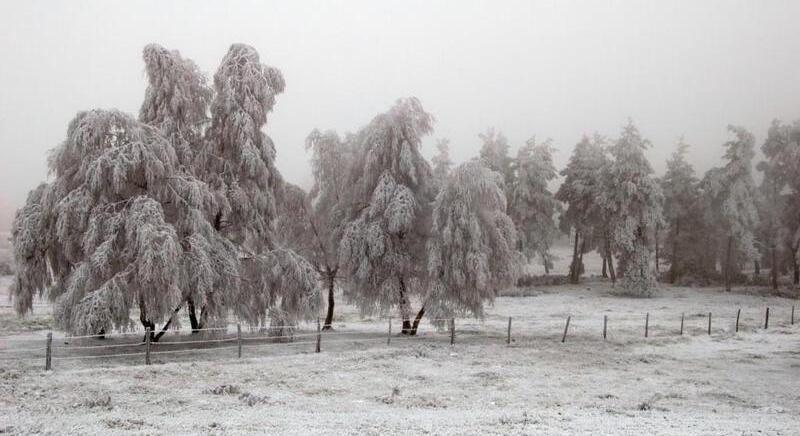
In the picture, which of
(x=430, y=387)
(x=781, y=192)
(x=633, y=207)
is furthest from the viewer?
(x=781, y=192)

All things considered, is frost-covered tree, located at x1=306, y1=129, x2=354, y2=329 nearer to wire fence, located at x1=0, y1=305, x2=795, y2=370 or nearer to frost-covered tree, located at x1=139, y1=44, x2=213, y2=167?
wire fence, located at x1=0, y1=305, x2=795, y2=370

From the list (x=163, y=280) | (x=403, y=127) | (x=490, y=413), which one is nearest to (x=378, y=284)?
(x=403, y=127)

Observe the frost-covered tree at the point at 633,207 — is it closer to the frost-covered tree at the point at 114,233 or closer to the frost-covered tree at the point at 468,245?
the frost-covered tree at the point at 468,245

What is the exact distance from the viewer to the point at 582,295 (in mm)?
50812

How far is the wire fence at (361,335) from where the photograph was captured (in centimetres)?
2056

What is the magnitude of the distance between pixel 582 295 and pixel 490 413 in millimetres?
39021

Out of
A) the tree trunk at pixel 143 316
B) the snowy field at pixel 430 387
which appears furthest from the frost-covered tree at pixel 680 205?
the tree trunk at pixel 143 316

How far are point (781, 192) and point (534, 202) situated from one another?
20792 mm

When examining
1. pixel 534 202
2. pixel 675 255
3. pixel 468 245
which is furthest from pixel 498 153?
pixel 468 245

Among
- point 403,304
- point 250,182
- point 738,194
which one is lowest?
point 403,304

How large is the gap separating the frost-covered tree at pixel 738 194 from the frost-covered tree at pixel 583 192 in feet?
30.5

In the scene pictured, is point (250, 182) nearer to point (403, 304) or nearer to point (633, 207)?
point (403, 304)

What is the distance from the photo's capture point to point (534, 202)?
2178 inches

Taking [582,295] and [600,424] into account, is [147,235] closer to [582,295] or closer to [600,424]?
[600,424]
